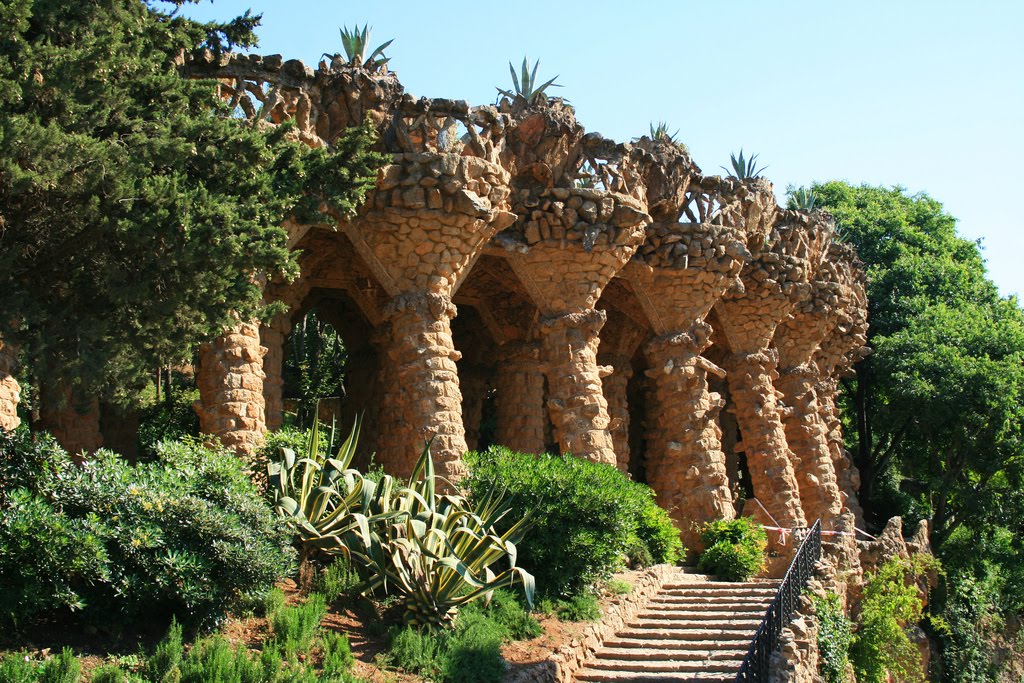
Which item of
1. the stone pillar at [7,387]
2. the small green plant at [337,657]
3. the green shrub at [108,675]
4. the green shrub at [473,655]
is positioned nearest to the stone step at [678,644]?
the green shrub at [473,655]

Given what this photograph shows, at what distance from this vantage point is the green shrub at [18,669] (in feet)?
23.1

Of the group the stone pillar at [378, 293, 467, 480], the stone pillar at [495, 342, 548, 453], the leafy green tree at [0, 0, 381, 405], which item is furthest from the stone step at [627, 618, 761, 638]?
the stone pillar at [495, 342, 548, 453]

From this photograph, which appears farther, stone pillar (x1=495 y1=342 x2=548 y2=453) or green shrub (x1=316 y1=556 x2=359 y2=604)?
stone pillar (x1=495 y1=342 x2=548 y2=453)

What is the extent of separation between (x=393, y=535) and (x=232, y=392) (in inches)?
119

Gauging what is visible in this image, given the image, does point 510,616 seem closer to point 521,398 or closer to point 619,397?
point 521,398

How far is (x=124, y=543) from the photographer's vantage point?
8.02 meters

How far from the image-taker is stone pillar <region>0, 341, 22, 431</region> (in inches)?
378

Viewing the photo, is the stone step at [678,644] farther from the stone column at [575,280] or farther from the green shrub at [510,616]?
the stone column at [575,280]

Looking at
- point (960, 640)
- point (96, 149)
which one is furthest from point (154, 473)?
point (960, 640)

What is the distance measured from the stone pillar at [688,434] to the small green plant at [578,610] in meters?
5.89

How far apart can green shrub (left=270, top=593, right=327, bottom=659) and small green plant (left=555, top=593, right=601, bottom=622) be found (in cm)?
310

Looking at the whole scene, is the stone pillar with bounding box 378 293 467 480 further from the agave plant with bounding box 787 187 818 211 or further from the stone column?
the agave plant with bounding box 787 187 818 211

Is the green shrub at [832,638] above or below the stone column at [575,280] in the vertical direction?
below

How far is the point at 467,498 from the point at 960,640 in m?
13.0
